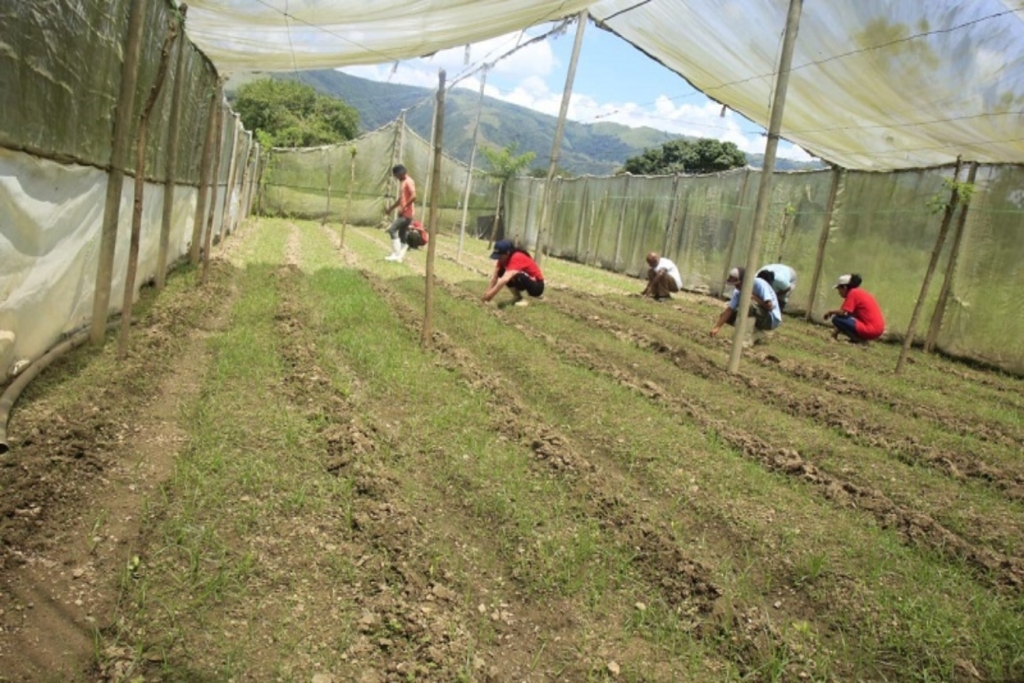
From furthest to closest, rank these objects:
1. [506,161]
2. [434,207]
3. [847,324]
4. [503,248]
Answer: [506,161] → [847,324] → [503,248] → [434,207]

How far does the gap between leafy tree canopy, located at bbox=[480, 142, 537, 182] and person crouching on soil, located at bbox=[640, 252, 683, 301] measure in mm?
12620

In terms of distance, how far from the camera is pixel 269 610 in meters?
2.29

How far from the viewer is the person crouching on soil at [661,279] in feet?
39.7

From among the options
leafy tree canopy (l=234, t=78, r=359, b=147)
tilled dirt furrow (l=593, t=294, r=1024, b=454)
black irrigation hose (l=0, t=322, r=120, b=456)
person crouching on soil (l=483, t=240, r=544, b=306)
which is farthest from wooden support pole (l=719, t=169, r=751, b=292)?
leafy tree canopy (l=234, t=78, r=359, b=147)

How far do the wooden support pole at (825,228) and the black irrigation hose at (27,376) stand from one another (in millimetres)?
11287

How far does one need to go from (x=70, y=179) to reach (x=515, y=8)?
4239mm

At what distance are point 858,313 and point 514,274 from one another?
4836mm

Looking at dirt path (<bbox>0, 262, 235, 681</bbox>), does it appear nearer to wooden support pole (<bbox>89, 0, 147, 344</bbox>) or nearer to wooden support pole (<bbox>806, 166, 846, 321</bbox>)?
wooden support pole (<bbox>89, 0, 147, 344</bbox>)

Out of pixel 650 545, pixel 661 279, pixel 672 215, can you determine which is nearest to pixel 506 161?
pixel 672 215

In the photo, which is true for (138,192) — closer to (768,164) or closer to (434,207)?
(434,207)

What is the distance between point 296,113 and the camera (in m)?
47.3

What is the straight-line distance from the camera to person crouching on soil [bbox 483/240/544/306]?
865 centimetres

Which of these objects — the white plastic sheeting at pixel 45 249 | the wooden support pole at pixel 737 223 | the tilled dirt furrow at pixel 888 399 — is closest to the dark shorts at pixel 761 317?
the tilled dirt furrow at pixel 888 399

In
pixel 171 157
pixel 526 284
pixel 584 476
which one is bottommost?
pixel 584 476
